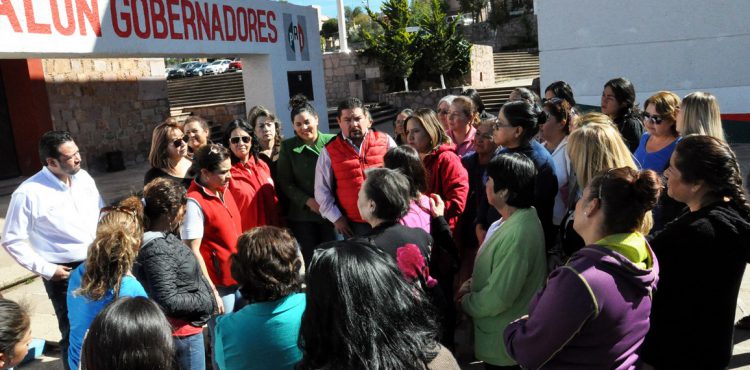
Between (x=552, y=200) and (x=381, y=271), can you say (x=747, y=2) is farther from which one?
(x=381, y=271)

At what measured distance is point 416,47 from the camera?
21281 mm

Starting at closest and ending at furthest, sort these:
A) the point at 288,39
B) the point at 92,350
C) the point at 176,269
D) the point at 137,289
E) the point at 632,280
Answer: the point at 92,350
the point at 632,280
the point at 137,289
the point at 176,269
the point at 288,39

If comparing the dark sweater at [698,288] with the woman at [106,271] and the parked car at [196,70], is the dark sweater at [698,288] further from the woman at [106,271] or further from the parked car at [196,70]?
the parked car at [196,70]

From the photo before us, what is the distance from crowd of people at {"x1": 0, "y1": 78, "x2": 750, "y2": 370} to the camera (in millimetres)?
1550

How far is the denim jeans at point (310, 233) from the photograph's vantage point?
4.24 meters

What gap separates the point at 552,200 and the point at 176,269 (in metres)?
1.90

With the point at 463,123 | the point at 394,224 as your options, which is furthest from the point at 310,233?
the point at 394,224

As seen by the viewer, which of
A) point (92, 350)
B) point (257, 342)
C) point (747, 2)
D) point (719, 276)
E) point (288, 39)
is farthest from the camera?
point (288, 39)

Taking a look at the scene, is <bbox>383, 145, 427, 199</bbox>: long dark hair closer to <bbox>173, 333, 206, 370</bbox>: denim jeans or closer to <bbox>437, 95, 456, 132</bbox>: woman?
<bbox>173, 333, 206, 370</bbox>: denim jeans

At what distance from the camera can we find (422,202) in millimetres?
2953

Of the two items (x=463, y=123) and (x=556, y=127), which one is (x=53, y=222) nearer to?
(x=463, y=123)

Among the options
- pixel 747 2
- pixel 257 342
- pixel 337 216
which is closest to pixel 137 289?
pixel 257 342

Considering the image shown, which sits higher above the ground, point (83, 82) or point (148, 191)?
point (83, 82)

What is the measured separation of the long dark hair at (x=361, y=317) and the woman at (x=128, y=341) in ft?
1.39
